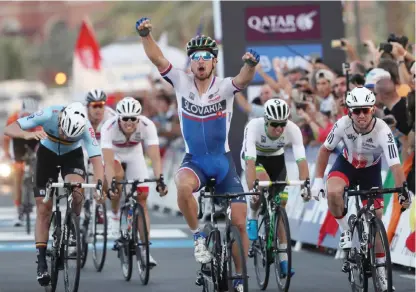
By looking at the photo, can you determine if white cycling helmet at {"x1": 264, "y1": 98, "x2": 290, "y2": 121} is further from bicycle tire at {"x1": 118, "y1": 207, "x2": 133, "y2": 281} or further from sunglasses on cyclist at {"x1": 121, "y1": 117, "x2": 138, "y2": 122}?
bicycle tire at {"x1": 118, "y1": 207, "x2": 133, "y2": 281}

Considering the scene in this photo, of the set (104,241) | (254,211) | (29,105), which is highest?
(29,105)

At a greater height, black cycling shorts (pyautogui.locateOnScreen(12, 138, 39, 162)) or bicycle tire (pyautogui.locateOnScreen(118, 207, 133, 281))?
black cycling shorts (pyautogui.locateOnScreen(12, 138, 39, 162))

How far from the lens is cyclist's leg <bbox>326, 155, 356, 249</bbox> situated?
12.6 m

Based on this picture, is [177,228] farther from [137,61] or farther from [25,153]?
[137,61]

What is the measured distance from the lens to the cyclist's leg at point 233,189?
12055 millimetres

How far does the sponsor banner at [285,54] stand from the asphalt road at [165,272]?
3955mm

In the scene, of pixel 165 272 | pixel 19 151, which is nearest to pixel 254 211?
pixel 165 272

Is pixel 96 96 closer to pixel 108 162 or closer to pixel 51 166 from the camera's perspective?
pixel 108 162

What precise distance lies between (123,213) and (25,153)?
20.7 ft

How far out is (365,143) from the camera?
41.2 ft

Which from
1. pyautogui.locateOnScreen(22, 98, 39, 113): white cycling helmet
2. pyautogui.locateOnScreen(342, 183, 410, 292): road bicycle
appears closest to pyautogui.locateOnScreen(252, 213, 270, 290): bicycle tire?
pyautogui.locateOnScreen(342, 183, 410, 292): road bicycle

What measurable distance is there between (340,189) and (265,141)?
7.94 feet

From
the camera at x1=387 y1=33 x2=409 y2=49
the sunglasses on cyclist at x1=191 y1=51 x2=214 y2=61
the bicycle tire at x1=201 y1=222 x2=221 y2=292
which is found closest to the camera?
the bicycle tire at x1=201 y1=222 x2=221 y2=292

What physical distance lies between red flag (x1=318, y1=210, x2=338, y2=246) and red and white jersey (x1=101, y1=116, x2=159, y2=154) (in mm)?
2916
